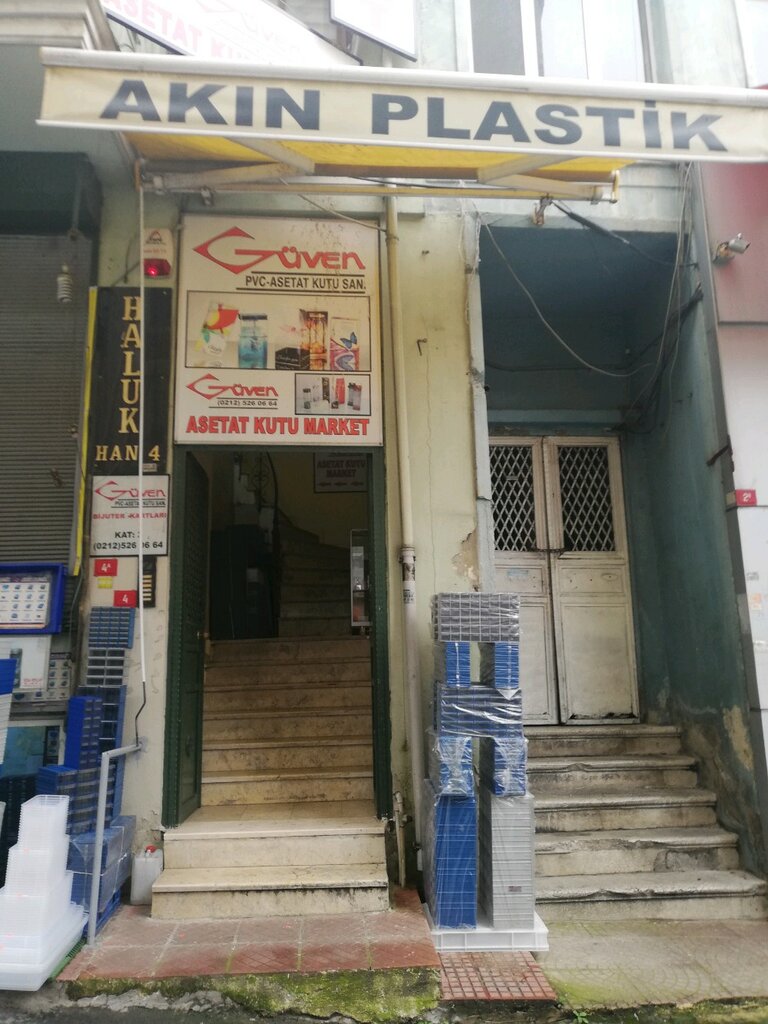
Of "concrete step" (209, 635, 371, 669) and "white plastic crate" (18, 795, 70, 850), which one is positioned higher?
"concrete step" (209, 635, 371, 669)

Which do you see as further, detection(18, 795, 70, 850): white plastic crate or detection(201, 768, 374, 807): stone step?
detection(201, 768, 374, 807): stone step

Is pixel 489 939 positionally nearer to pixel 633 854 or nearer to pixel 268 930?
pixel 268 930

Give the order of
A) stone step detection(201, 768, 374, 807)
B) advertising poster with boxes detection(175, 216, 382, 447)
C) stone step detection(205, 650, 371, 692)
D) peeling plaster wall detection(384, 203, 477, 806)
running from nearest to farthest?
1. peeling plaster wall detection(384, 203, 477, 806)
2. advertising poster with boxes detection(175, 216, 382, 447)
3. stone step detection(201, 768, 374, 807)
4. stone step detection(205, 650, 371, 692)

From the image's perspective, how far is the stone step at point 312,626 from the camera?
7289 mm

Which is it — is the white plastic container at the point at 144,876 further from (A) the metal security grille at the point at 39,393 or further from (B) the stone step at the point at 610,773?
(B) the stone step at the point at 610,773

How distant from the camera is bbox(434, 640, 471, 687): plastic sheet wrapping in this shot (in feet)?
12.5

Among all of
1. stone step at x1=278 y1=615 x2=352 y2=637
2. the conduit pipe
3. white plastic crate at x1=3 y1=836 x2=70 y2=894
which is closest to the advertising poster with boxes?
the conduit pipe

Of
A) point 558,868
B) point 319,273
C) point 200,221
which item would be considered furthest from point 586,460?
point 200,221

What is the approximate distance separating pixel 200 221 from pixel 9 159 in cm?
139

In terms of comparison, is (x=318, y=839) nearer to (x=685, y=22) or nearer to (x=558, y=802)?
(x=558, y=802)

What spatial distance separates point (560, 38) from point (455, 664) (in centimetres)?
509

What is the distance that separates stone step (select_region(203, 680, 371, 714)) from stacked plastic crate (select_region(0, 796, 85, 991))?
2401mm

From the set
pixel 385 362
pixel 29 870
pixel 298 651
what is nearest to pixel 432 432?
pixel 385 362

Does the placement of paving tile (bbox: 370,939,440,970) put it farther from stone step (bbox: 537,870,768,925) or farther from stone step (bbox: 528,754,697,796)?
stone step (bbox: 528,754,697,796)
